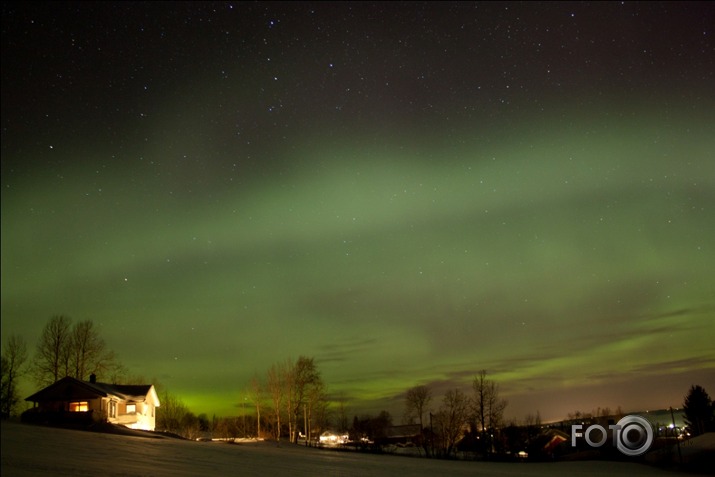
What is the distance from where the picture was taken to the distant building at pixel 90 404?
131ft

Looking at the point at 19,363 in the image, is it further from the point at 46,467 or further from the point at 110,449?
the point at 46,467

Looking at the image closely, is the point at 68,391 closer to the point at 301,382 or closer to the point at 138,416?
the point at 138,416

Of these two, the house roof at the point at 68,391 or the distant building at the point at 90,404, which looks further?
the house roof at the point at 68,391

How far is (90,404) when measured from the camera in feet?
158

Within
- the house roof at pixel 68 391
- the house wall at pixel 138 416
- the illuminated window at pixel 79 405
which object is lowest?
the house wall at pixel 138 416

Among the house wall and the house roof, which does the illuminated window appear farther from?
the house wall

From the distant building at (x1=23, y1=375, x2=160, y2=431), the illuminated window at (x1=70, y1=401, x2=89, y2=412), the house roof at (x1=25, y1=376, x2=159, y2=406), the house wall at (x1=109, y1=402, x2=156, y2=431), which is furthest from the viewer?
the house wall at (x1=109, y1=402, x2=156, y2=431)

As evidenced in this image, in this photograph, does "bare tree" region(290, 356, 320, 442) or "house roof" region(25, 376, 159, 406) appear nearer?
"house roof" region(25, 376, 159, 406)

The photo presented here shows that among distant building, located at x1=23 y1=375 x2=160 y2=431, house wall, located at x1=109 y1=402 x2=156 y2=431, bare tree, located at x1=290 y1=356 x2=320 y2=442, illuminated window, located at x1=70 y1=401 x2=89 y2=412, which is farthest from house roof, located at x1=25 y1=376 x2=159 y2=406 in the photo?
bare tree, located at x1=290 y1=356 x2=320 y2=442

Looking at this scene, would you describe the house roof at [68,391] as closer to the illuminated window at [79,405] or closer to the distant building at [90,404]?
the distant building at [90,404]

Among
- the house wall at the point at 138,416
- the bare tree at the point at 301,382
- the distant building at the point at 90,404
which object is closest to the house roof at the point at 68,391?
the distant building at the point at 90,404

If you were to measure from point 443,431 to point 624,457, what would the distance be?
99.5ft

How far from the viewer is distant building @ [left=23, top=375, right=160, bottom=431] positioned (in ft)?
131

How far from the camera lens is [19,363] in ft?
98.9
